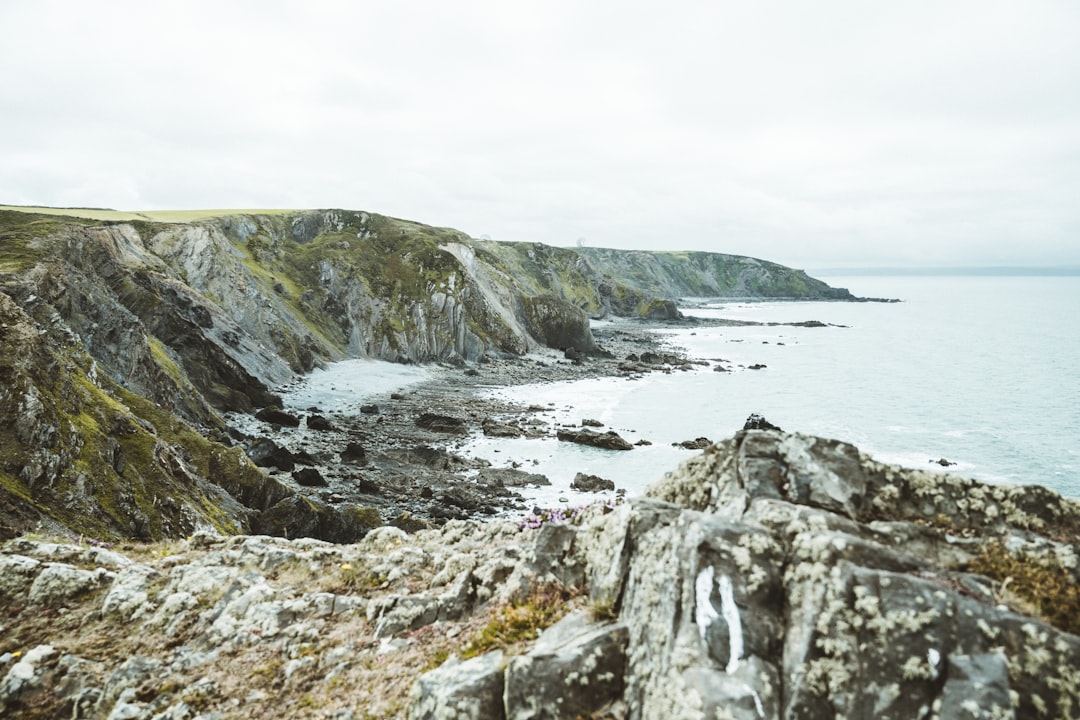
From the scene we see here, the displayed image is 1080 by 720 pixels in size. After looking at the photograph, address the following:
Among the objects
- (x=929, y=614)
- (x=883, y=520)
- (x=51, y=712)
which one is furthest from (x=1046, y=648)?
(x=51, y=712)

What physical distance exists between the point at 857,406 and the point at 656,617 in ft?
247

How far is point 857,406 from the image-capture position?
69688 millimetres

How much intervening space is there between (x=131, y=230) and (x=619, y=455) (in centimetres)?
7182

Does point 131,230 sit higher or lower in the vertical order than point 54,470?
higher

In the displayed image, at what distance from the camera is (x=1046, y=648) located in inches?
166

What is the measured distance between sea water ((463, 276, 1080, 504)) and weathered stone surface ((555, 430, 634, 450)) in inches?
53.7

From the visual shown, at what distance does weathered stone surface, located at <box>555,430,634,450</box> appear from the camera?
5306 centimetres

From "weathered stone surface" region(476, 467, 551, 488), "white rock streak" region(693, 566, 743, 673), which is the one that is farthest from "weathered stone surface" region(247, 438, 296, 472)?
"white rock streak" region(693, 566, 743, 673)

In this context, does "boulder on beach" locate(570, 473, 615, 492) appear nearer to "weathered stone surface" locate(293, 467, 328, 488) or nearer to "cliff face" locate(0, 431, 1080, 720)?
"weathered stone surface" locate(293, 467, 328, 488)

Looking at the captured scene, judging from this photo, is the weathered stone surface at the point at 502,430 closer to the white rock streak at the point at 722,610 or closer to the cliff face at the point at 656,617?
the cliff face at the point at 656,617

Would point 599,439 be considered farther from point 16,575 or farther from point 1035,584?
point 1035,584

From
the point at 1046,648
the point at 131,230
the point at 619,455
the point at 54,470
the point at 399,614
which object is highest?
the point at 131,230

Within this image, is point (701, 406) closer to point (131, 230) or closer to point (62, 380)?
point (62, 380)

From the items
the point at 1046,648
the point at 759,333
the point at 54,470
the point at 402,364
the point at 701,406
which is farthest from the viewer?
the point at 759,333
